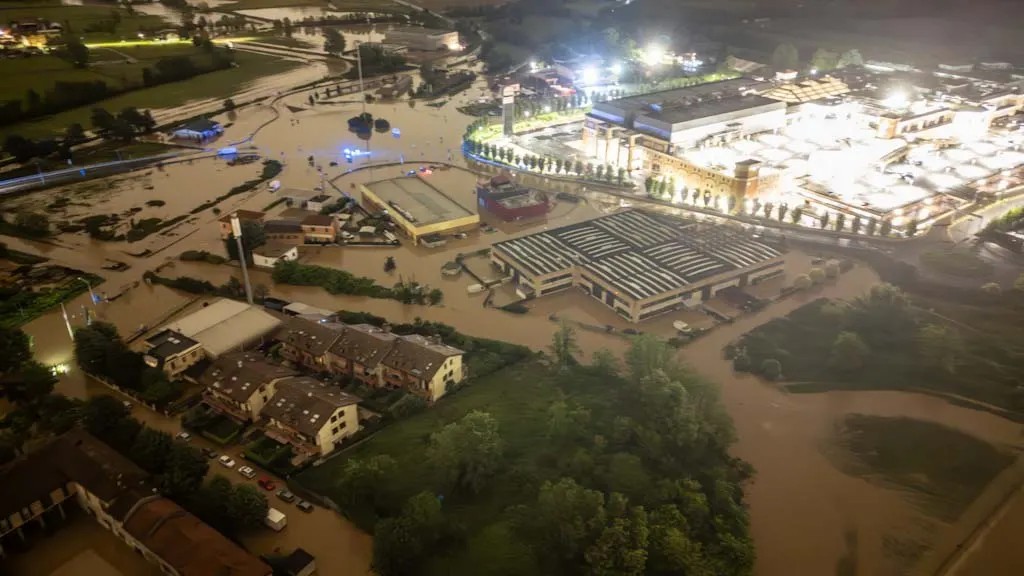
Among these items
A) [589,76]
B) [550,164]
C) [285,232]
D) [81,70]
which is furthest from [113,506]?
[81,70]

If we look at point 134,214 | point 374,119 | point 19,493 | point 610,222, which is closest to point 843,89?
point 610,222

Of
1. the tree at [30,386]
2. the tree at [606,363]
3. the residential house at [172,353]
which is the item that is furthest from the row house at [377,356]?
the tree at [30,386]

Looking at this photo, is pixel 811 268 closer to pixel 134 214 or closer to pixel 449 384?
pixel 449 384

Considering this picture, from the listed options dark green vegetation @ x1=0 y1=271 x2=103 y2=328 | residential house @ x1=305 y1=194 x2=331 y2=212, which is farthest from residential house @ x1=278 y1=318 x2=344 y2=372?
residential house @ x1=305 y1=194 x2=331 y2=212

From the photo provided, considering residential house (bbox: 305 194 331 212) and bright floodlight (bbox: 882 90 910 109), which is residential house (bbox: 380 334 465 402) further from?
bright floodlight (bbox: 882 90 910 109)

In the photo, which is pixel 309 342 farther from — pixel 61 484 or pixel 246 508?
pixel 61 484
